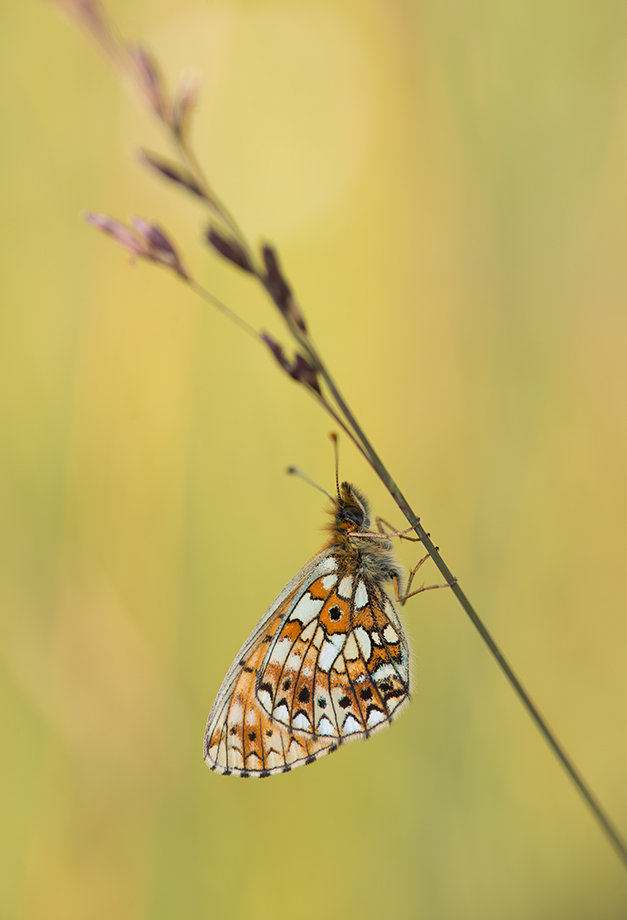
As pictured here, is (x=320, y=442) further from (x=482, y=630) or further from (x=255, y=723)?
(x=482, y=630)

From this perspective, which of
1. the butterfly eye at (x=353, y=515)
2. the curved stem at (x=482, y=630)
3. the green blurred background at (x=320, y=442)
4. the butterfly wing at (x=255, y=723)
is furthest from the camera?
the green blurred background at (x=320, y=442)

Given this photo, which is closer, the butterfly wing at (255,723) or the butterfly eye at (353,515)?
the butterfly wing at (255,723)

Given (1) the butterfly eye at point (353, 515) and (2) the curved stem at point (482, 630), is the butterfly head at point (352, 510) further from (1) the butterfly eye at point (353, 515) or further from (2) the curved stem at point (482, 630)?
(2) the curved stem at point (482, 630)

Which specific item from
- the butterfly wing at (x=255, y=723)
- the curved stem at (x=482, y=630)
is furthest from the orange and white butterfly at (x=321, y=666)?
the curved stem at (x=482, y=630)

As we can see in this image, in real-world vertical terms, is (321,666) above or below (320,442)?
below

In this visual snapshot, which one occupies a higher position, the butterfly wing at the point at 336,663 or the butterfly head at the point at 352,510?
the butterfly head at the point at 352,510

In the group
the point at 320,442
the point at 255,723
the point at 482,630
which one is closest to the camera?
the point at 482,630

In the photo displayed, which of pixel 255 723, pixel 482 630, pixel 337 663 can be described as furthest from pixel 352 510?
pixel 482 630
